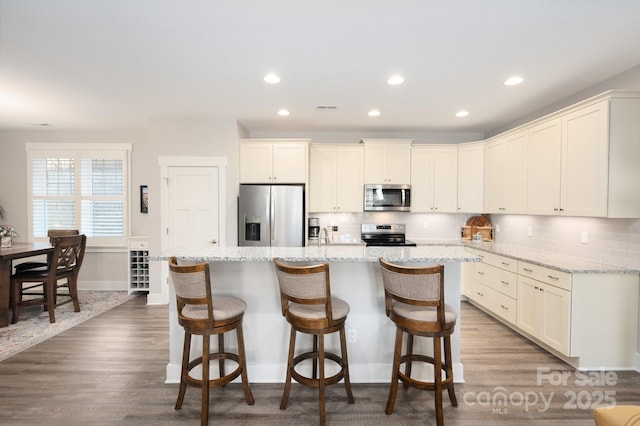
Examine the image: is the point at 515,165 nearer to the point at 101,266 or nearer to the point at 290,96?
Answer: the point at 290,96

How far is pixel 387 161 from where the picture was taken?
4750mm

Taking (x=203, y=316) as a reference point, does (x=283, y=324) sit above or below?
below

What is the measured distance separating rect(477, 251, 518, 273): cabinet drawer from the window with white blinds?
18.5ft

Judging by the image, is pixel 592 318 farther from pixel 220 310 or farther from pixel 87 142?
pixel 87 142

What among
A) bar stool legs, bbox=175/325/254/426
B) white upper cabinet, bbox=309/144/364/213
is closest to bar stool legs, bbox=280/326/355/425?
bar stool legs, bbox=175/325/254/426

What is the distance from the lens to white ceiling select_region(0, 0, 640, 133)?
1.96 m

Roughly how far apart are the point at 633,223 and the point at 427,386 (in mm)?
2463

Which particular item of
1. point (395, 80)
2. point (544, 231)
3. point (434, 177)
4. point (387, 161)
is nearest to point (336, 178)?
point (387, 161)

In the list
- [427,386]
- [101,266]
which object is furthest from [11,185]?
[427,386]

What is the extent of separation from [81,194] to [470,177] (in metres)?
6.43

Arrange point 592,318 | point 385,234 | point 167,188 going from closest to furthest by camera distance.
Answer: point 592,318 → point 167,188 → point 385,234

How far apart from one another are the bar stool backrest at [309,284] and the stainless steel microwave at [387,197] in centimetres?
288

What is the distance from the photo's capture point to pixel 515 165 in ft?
12.7

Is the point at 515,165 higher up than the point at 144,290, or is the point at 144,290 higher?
the point at 515,165
